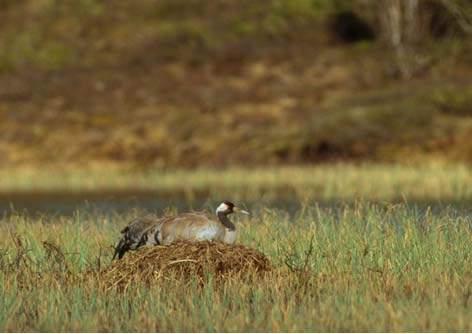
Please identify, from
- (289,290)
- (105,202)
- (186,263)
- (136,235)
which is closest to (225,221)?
(136,235)

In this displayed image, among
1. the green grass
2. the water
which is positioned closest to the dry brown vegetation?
the water

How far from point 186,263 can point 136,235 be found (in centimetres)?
154

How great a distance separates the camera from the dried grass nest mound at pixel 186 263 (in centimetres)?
1337

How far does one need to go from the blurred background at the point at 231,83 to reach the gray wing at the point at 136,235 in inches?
778

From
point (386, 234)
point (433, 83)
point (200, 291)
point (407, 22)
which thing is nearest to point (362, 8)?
point (407, 22)

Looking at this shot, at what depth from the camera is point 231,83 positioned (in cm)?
4912

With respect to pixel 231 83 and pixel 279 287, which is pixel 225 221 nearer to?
pixel 279 287

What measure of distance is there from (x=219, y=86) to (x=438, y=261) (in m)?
35.2

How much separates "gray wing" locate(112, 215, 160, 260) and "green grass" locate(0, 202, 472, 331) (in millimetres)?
300

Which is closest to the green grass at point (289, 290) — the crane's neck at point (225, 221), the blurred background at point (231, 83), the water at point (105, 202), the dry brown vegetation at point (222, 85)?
the crane's neck at point (225, 221)

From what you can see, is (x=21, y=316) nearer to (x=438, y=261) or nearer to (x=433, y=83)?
(x=438, y=261)

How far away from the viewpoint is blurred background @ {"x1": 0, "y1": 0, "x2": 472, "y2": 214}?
133 feet

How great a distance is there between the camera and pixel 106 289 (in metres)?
12.8

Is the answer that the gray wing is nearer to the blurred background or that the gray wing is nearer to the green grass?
the green grass
